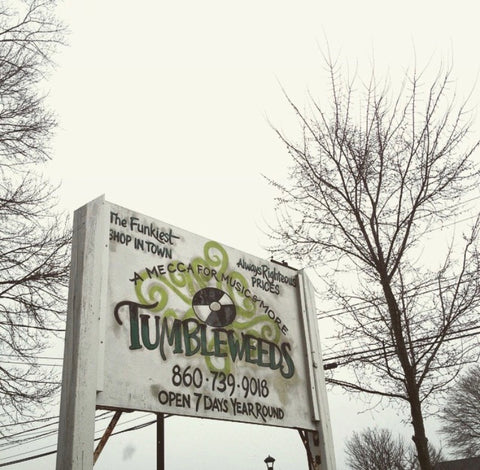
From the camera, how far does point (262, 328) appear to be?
13.2 feet

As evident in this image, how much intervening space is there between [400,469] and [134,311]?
38.0 meters

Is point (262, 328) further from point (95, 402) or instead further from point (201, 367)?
point (95, 402)

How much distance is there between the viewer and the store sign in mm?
2992

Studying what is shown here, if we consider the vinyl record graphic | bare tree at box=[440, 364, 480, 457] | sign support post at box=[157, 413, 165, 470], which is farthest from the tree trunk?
bare tree at box=[440, 364, 480, 457]

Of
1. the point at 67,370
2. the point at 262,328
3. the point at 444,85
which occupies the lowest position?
the point at 67,370

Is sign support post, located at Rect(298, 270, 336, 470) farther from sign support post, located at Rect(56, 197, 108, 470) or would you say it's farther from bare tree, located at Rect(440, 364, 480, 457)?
bare tree, located at Rect(440, 364, 480, 457)

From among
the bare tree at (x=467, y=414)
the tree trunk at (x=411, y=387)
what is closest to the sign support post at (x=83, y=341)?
the tree trunk at (x=411, y=387)

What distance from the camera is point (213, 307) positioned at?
3.67m

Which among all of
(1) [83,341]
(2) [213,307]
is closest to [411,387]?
(2) [213,307]

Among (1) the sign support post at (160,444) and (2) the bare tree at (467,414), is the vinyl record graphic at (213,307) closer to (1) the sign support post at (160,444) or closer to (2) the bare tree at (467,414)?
(1) the sign support post at (160,444)

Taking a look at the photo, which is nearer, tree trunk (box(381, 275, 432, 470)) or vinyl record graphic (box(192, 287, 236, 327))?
vinyl record graphic (box(192, 287, 236, 327))

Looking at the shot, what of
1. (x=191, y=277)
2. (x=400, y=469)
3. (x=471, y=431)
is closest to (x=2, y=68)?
(x=191, y=277)

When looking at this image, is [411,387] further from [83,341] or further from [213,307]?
[83,341]

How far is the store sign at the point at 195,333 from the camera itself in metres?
2.99
